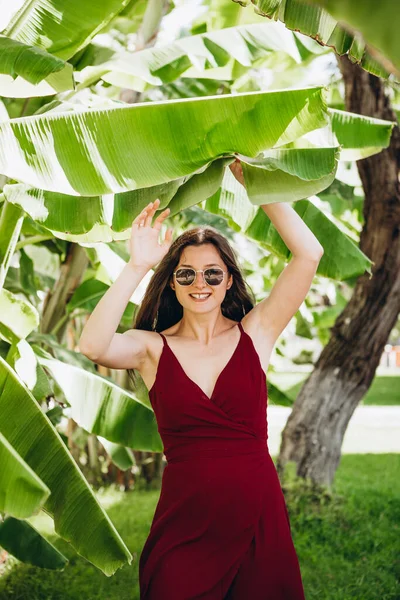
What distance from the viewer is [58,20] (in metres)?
4.04

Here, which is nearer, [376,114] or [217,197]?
[217,197]

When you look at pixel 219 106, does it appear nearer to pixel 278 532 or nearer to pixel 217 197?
pixel 217 197

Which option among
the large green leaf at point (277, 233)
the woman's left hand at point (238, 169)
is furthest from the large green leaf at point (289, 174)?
the large green leaf at point (277, 233)

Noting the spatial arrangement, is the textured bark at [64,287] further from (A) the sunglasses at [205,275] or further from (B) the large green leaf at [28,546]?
(A) the sunglasses at [205,275]

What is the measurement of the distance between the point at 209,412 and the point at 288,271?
667mm

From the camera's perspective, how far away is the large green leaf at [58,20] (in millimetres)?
4000

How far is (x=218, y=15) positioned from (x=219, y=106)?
3191 millimetres

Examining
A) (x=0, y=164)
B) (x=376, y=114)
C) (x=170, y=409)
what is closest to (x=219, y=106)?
(x=0, y=164)

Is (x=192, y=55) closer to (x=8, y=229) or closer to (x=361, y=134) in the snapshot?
(x=361, y=134)

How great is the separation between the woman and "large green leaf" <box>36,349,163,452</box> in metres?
1.05

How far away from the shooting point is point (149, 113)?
310 centimetres

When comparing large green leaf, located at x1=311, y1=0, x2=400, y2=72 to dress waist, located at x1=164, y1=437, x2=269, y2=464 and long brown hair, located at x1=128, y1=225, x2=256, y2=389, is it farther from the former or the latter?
long brown hair, located at x1=128, y1=225, x2=256, y2=389

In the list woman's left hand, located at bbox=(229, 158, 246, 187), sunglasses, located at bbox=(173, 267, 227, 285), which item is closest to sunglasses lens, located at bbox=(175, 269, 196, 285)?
sunglasses, located at bbox=(173, 267, 227, 285)

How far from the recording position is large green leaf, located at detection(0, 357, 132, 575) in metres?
3.46
